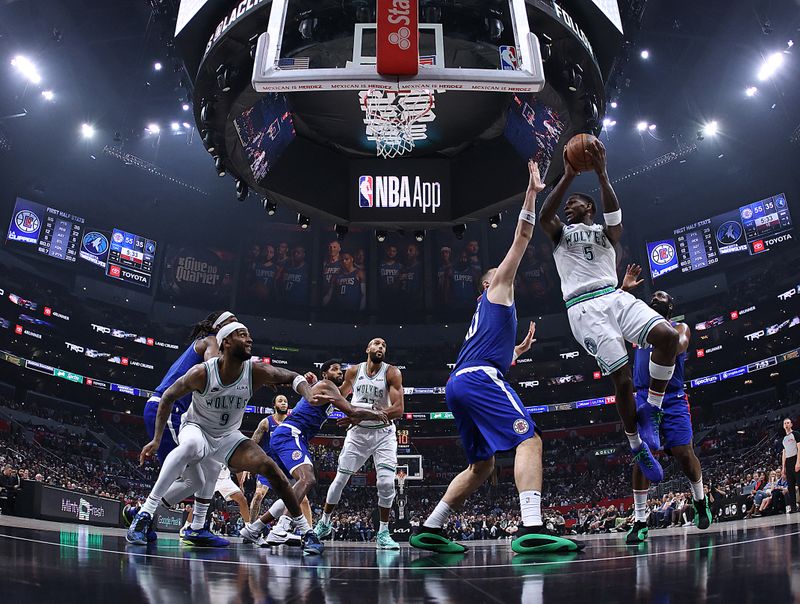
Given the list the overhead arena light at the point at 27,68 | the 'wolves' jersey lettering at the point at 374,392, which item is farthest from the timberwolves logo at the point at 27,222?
the 'wolves' jersey lettering at the point at 374,392

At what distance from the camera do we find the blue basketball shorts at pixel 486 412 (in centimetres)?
453

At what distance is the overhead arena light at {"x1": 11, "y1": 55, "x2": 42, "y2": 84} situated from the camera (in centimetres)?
2322

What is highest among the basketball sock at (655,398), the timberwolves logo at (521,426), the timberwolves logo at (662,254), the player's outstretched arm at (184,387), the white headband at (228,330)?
the timberwolves logo at (662,254)

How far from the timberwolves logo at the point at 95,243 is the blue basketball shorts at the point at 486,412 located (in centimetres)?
3590

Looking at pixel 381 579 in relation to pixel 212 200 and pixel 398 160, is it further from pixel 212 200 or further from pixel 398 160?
pixel 212 200

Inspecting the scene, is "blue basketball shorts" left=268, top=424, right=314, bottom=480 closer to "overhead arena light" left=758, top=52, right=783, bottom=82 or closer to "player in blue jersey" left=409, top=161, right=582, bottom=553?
"player in blue jersey" left=409, top=161, right=582, bottom=553

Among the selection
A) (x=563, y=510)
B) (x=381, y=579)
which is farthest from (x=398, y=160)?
(x=563, y=510)

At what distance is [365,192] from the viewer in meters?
13.0

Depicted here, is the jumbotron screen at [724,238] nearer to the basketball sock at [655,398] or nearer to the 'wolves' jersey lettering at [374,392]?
the 'wolves' jersey lettering at [374,392]

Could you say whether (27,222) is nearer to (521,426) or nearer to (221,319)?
(221,319)

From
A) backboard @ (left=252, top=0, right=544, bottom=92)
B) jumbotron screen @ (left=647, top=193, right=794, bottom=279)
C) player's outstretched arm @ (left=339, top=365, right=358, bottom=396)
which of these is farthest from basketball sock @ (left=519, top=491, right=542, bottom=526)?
jumbotron screen @ (left=647, top=193, right=794, bottom=279)

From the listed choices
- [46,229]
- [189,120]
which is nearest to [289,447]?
[189,120]

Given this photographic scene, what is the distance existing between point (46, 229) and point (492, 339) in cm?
3571

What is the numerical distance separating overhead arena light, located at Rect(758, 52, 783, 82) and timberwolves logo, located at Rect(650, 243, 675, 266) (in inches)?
492
